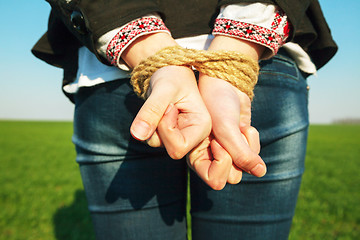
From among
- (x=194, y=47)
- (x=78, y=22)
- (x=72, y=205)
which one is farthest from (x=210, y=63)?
(x=72, y=205)

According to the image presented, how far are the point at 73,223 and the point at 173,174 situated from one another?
9.79 ft

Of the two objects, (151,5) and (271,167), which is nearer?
(151,5)

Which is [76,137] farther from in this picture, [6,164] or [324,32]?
[6,164]

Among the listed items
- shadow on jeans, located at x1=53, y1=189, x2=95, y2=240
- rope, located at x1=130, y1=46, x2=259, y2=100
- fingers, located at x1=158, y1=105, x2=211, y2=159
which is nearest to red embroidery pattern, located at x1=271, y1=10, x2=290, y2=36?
rope, located at x1=130, y1=46, x2=259, y2=100

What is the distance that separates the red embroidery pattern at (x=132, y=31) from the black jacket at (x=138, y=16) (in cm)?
2

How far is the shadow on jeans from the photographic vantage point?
124 inches

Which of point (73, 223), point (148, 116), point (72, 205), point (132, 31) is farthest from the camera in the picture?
point (72, 205)

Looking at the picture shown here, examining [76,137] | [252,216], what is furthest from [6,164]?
[252,216]

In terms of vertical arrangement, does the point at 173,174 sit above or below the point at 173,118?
below

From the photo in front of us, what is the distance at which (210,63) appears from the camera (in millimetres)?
665

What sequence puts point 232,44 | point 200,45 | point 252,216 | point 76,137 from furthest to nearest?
1. point 76,137
2. point 252,216
3. point 200,45
4. point 232,44

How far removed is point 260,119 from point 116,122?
0.50 metres

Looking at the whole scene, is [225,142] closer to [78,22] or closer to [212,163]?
[212,163]

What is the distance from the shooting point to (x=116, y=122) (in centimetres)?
94
